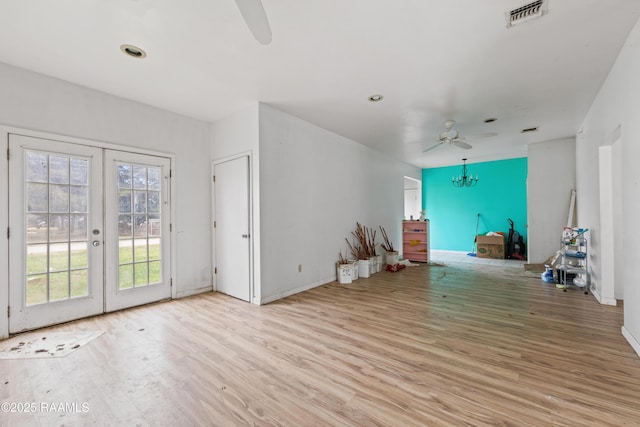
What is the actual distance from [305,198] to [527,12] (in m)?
3.33

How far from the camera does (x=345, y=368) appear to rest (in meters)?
2.19

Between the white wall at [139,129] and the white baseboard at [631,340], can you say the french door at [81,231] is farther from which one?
the white baseboard at [631,340]

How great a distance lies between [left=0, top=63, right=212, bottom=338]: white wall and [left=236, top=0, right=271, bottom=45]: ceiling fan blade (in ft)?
9.86

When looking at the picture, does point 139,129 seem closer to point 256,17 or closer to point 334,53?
point 334,53

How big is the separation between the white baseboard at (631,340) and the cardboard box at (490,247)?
5.21m

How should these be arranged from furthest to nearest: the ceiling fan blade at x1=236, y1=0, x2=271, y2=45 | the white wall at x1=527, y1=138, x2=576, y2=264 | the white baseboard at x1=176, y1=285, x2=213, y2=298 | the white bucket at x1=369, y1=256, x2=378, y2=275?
A: the white wall at x1=527, y1=138, x2=576, y2=264 < the white bucket at x1=369, y1=256, x2=378, y2=275 < the white baseboard at x1=176, y1=285, x2=213, y2=298 < the ceiling fan blade at x1=236, y1=0, x2=271, y2=45

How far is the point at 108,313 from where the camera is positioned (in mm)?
3477

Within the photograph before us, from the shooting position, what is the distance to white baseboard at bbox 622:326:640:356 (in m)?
2.34

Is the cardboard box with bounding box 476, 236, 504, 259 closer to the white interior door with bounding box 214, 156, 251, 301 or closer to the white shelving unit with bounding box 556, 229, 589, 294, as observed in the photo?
the white shelving unit with bounding box 556, 229, 589, 294

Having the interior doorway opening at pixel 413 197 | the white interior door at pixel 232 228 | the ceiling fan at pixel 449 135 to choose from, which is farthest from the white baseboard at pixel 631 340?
the interior doorway opening at pixel 413 197

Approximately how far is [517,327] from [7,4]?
5.22 metres

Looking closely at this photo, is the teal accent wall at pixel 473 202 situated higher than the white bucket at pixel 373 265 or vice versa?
the teal accent wall at pixel 473 202

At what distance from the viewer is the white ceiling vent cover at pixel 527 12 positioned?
6.72ft

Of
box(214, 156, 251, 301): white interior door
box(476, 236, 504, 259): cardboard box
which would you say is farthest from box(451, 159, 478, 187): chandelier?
box(214, 156, 251, 301): white interior door
